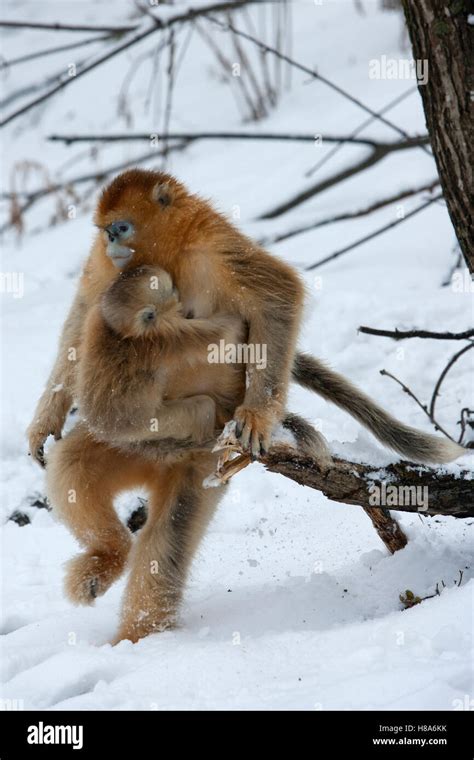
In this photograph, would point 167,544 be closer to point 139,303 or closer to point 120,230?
point 139,303

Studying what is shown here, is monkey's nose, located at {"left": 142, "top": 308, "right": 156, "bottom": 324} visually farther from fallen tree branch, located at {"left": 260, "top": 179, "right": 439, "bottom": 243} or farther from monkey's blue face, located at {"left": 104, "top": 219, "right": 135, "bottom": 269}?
fallen tree branch, located at {"left": 260, "top": 179, "right": 439, "bottom": 243}

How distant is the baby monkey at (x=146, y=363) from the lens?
11.4 feet

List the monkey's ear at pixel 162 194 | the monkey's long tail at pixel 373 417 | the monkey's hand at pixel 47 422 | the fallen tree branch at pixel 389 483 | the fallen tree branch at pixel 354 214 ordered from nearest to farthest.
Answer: the fallen tree branch at pixel 389 483 → the monkey's ear at pixel 162 194 → the monkey's long tail at pixel 373 417 → the monkey's hand at pixel 47 422 → the fallen tree branch at pixel 354 214

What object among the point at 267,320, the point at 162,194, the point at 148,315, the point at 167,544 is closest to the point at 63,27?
the point at 162,194

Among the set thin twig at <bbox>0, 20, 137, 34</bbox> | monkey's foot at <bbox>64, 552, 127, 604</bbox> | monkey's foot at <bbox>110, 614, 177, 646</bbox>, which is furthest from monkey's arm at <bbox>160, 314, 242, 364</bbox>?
thin twig at <bbox>0, 20, 137, 34</bbox>

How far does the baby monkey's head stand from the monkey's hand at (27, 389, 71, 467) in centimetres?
63

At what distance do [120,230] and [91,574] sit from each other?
130cm

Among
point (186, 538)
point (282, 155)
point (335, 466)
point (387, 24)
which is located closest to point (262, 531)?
point (186, 538)

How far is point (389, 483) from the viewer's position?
3.46 metres

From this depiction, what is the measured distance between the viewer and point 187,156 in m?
10.1

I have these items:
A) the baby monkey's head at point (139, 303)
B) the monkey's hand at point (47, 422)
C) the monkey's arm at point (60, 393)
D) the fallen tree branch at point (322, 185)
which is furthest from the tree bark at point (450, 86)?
the fallen tree branch at point (322, 185)

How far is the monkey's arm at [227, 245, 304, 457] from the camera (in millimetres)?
3459

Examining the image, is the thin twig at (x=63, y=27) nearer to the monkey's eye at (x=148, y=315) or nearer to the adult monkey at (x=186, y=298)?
the adult monkey at (x=186, y=298)

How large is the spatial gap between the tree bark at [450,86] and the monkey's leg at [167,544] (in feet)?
4.43
